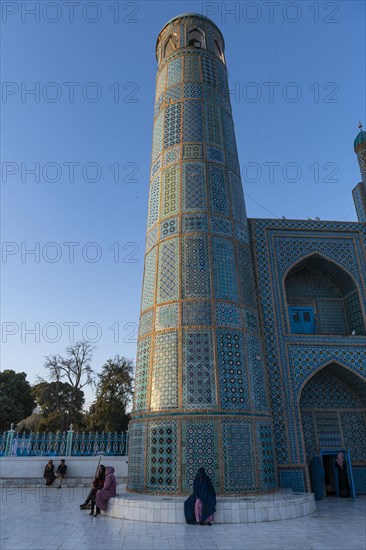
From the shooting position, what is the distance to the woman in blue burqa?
5.05 m

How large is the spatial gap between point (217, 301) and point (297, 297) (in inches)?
134

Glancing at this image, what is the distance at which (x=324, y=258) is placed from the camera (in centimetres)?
929

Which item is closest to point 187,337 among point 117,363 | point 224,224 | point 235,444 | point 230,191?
point 235,444

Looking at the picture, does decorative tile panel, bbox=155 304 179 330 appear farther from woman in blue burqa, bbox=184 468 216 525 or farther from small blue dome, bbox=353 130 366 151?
small blue dome, bbox=353 130 366 151

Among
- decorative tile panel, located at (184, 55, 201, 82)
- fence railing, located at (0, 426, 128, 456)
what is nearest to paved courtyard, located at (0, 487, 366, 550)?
fence railing, located at (0, 426, 128, 456)

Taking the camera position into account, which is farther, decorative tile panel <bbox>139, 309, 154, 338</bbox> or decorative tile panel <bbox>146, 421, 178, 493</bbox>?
decorative tile panel <bbox>139, 309, 154, 338</bbox>

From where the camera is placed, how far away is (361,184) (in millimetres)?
10688

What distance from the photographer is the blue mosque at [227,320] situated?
614cm

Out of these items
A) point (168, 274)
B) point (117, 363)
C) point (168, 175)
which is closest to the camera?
point (168, 274)

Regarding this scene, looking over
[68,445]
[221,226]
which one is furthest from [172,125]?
[68,445]

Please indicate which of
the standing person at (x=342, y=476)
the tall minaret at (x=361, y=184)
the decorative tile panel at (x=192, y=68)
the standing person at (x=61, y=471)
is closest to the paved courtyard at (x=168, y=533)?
the standing person at (x=342, y=476)

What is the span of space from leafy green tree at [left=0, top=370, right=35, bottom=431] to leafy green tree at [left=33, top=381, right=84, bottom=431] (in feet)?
1.84

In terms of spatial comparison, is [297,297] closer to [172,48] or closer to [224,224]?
[224,224]

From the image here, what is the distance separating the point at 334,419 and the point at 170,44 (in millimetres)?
10135
